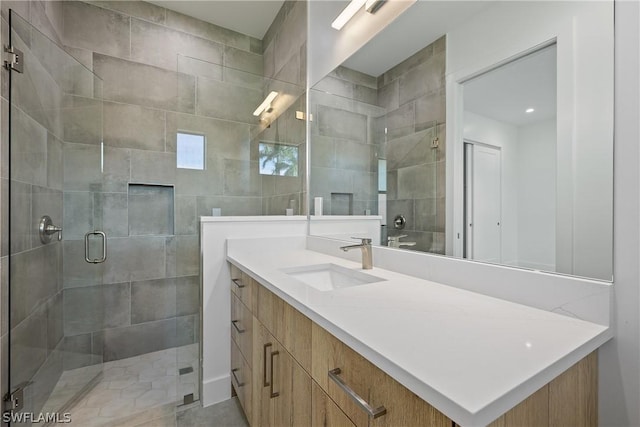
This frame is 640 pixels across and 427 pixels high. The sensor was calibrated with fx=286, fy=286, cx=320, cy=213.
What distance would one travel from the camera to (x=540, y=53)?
807 mm

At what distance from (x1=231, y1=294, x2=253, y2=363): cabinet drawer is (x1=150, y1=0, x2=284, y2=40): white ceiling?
235 centimetres

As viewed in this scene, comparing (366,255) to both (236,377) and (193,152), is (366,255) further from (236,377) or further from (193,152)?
(193,152)

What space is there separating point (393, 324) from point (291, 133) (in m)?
1.72

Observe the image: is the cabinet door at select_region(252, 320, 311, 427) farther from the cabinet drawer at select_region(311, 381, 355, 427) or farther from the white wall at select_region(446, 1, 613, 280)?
the white wall at select_region(446, 1, 613, 280)

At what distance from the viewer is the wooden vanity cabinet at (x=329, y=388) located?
0.53 m

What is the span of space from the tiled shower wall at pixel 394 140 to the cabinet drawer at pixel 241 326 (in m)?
0.78

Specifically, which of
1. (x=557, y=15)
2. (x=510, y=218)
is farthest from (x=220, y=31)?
(x=510, y=218)

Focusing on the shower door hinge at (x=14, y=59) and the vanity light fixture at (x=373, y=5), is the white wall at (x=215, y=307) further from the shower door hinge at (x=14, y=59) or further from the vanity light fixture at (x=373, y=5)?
the vanity light fixture at (x=373, y=5)

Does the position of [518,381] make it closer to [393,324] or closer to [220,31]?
[393,324]

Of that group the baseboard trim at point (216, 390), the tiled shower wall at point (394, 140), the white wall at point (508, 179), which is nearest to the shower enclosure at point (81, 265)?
the baseboard trim at point (216, 390)

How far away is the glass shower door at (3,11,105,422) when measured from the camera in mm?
1322

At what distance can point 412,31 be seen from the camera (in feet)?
4.07

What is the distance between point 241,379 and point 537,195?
153 cm

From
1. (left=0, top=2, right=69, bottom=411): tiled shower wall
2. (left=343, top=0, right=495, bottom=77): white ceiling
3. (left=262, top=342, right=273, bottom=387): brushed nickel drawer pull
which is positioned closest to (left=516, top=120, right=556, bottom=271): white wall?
(left=343, top=0, right=495, bottom=77): white ceiling
